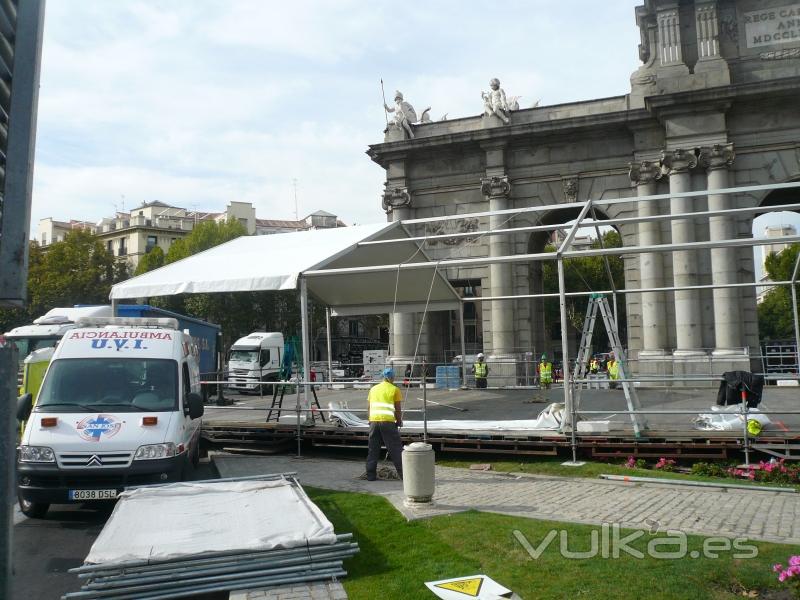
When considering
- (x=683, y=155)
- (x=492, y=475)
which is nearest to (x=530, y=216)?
(x=683, y=155)

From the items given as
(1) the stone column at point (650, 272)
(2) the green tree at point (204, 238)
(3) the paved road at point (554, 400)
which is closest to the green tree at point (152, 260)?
(2) the green tree at point (204, 238)

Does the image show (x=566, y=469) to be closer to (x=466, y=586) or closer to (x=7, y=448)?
(x=466, y=586)

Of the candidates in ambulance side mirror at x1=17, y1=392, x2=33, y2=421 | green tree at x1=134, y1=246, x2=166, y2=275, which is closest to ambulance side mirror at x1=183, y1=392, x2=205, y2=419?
ambulance side mirror at x1=17, y1=392, x2=33, y2=421

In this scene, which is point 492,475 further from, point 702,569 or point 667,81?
point 667,81

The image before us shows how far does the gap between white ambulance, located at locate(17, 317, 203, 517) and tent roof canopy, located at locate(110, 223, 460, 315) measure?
3008mm

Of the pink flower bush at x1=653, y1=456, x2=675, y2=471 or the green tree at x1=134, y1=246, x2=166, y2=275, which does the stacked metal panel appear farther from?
the green tree at x1=134, y1=246, x2=166, y2=275

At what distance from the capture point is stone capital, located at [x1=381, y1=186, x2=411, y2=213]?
31.3 m

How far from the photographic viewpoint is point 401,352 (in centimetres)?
3069

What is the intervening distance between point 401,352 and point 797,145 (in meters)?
16.7

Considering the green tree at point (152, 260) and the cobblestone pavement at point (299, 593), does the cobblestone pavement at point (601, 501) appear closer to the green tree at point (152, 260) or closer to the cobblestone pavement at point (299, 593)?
the cobblestone pavement at point (299, 593)

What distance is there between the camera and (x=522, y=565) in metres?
6.51

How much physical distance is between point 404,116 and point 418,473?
2449 cm

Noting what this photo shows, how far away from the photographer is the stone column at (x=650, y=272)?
2633 cm

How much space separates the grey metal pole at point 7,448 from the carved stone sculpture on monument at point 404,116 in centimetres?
3031
